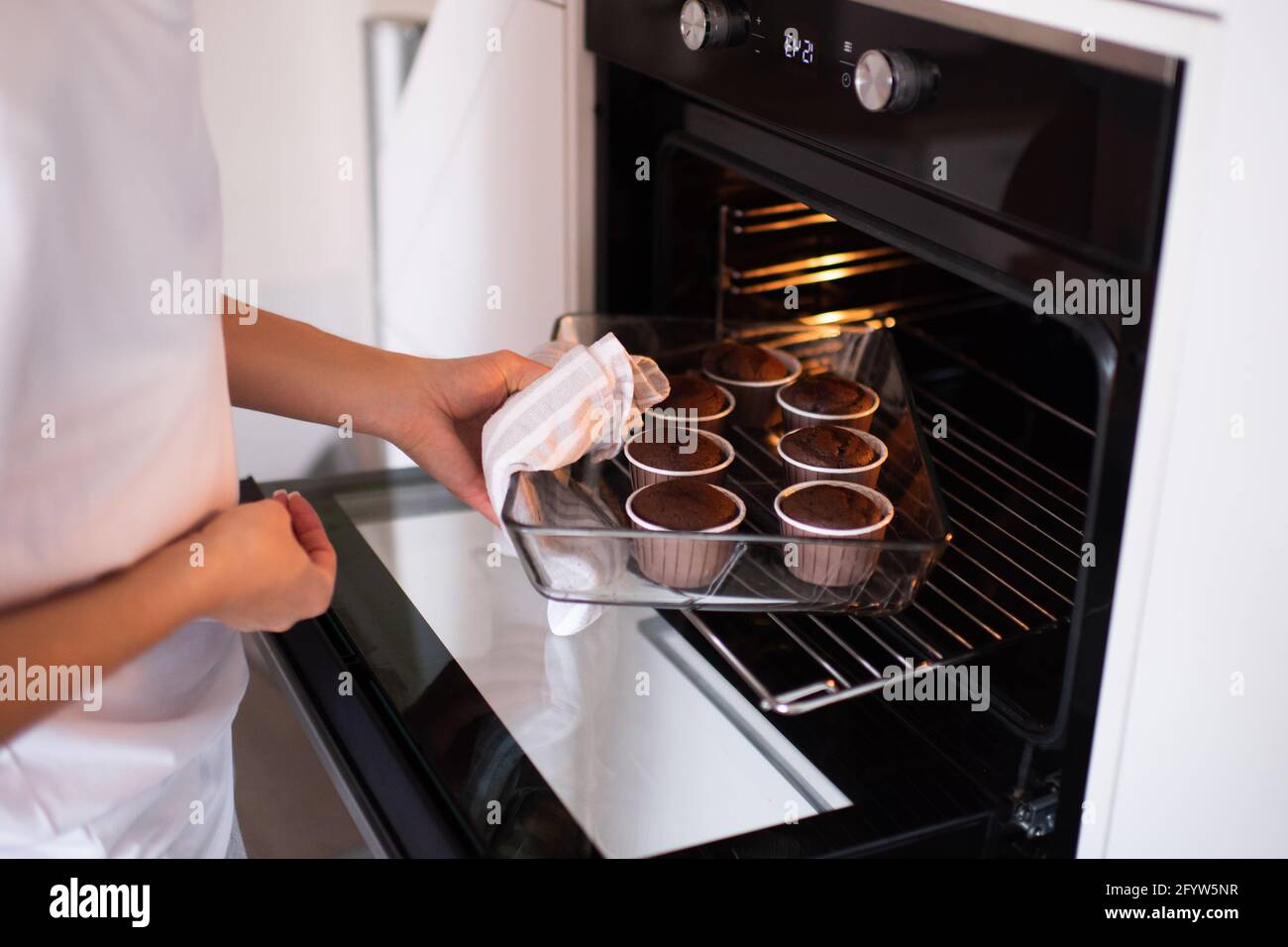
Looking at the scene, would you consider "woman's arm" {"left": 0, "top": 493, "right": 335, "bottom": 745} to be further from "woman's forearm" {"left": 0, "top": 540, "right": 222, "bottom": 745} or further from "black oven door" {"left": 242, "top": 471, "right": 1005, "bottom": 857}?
"black oven door" {"left": 242, "top": 471, "right": 1005, "bottom": 857}

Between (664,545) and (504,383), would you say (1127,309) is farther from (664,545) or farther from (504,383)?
(504,383)

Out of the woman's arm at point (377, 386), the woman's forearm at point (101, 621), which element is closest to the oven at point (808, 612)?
the woman's arm at point (377, 386)

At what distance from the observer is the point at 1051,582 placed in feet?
3.24

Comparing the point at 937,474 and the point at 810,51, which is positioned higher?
the point at 810,51

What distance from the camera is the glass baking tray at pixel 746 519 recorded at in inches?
34.3

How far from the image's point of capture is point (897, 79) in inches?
31.4

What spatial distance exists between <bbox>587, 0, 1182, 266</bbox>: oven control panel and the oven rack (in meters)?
0.30

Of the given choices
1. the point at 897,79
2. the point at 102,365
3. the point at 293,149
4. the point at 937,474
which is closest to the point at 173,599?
the point at 102,365

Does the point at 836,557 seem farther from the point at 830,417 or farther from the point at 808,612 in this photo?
the point at 830,417

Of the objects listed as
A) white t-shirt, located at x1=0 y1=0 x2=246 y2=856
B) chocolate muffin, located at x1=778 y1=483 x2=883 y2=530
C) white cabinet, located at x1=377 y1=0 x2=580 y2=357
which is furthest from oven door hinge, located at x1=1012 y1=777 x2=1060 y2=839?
white cabinet, located at x1=377 y1=0 x2=580 y2=357

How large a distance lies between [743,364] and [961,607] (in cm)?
31

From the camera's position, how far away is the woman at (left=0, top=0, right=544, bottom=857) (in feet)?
2.29

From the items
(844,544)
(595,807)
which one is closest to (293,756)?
(595,807)
